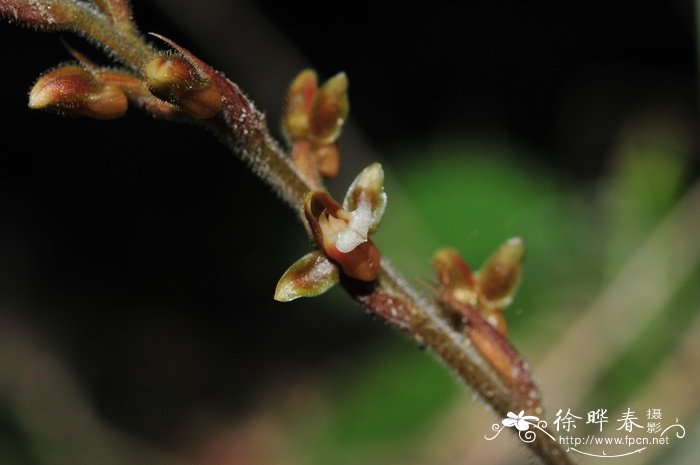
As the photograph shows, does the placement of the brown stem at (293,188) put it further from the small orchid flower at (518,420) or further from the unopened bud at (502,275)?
the unopened bud at (502,275)

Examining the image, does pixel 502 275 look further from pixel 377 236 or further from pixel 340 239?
pixel 377 236

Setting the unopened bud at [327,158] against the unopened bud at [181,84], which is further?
the unopened bud at [327,158]

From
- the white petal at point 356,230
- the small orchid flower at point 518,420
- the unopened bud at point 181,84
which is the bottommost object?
the small orchid flower at point 518,420

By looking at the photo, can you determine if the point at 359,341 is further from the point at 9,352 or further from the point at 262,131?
the point at 262,131

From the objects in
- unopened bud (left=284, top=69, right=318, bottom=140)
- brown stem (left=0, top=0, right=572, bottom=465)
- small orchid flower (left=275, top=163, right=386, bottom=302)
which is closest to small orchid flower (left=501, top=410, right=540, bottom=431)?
brown stem (left=0, top=0, right=572, bottom=465)

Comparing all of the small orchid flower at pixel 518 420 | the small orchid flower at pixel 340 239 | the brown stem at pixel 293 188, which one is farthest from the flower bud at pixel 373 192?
the small orchid flower at pixel 518 420
